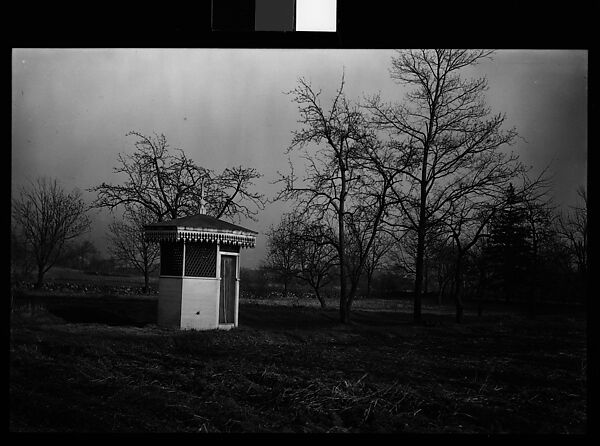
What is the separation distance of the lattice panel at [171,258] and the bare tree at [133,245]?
0.15ft

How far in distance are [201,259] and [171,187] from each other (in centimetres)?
64

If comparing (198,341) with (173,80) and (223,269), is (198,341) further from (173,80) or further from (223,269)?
(173,80)

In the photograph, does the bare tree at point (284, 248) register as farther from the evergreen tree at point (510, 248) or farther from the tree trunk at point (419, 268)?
the evergreen tree at point (510, 248)

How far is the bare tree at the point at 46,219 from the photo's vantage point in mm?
4969

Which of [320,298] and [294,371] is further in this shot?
[320,298]

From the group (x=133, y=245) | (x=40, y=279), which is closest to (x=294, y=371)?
(x=133, y=245)

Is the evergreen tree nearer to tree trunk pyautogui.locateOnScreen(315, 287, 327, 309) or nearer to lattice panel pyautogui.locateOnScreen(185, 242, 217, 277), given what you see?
tree trunk pyautogui.locateOnScreen(315, 287, 327, 309)

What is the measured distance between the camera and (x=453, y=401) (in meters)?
4.73

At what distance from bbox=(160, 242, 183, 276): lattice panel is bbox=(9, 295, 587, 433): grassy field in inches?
10.6

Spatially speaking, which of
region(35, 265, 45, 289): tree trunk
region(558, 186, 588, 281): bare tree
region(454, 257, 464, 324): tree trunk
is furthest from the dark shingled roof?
region(558, 186, 588, 281): bare tree

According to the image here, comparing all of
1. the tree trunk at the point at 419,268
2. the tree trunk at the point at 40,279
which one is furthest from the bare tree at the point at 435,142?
the tree trunk at the point at 40,279

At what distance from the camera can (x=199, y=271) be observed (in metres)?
5.06

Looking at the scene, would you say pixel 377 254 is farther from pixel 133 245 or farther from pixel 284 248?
pixel 133 245
